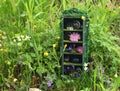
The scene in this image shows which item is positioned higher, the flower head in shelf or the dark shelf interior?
the dark shelf interior

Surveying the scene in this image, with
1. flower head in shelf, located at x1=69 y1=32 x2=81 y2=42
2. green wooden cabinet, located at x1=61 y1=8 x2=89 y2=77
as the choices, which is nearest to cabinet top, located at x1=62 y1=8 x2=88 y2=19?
green wooden cabinet, located at x1=61 y1=8 x2=89 y2=77

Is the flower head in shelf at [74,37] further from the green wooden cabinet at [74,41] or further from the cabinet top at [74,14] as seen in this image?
the cabinet top at [74,14]

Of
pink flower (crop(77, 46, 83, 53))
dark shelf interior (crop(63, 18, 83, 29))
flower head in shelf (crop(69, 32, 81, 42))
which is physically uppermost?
dark shelf interior (crop(63, 18, 83, 29))

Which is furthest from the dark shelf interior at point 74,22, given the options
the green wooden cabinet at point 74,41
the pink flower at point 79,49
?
the pink flower at point 79,49

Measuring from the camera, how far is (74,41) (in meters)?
2.61

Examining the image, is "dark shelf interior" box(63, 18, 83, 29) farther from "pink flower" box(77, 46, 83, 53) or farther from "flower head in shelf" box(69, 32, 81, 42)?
"pink flower" box(77, 46, 83, 53)

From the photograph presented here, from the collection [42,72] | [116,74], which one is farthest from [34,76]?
[116,74]

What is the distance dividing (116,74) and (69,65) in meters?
0.38

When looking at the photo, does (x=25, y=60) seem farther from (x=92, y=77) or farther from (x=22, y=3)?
(x=22, y=3)

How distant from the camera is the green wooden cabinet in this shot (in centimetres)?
258

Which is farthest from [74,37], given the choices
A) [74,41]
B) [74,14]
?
[74,14]

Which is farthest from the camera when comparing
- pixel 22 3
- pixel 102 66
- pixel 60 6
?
pixel 60 6

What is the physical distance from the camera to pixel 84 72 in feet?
8.74

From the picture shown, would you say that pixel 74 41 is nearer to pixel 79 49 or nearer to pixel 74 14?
pixel 79 49
